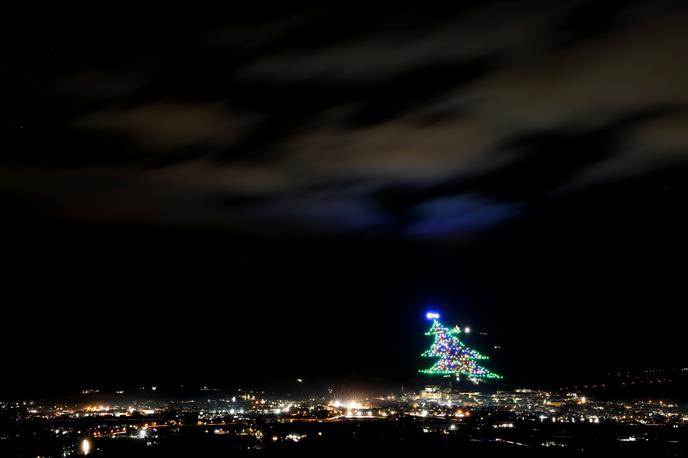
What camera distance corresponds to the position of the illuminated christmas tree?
156 m

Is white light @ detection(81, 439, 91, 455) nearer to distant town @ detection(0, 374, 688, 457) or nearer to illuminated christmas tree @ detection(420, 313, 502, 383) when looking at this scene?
distant town @ detection(0, 374, 688, 457)

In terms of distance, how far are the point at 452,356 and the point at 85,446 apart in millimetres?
102947

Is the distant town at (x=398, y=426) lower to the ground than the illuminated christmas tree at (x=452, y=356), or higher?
lower

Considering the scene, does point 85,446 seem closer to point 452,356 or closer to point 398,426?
point 398,426

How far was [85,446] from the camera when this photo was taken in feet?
240

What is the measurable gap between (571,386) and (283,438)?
8670cm

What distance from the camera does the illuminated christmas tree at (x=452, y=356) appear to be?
6161 inches

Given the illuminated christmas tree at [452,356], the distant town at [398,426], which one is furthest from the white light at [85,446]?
the illuminated christmas tree at [452,356]

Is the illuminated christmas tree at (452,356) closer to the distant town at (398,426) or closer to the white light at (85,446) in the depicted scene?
the distant town at (398,426)

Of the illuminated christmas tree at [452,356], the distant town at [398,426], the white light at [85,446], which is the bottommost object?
the distant town at [398,426]

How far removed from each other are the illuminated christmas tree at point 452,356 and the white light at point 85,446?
89.4 metres

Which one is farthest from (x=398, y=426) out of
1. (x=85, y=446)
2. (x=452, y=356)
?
(x=452, y=356)

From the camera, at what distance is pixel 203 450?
66.9m

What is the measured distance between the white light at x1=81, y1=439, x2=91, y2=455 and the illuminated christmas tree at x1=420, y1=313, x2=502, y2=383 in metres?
89.4
